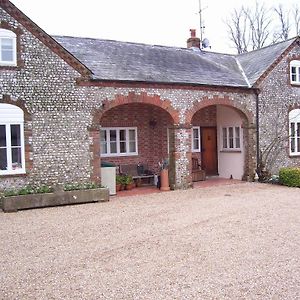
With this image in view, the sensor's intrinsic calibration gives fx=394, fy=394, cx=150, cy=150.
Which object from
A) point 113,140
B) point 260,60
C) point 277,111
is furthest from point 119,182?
point 260,60

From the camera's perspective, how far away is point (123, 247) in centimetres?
741

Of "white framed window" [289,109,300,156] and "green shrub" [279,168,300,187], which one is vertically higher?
"white framed window" [289,109,300,156]

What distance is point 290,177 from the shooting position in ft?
51.5

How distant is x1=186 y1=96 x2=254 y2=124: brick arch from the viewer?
15.3 m

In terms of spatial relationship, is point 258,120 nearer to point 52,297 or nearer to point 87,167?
point 87,167

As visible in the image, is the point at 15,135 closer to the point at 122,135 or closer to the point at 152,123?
the point at 122,135

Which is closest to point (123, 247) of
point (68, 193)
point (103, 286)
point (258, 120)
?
point (103, 286)

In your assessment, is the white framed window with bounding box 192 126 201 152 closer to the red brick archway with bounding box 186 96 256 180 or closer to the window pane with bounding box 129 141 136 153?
the red brick archway with bounding box 186 96 256 180

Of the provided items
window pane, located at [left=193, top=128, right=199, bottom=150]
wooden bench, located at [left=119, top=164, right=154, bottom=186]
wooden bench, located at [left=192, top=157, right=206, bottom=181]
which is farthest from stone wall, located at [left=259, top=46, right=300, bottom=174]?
wooden bench, located at [left=119, top=164, right=154, bottom=186]

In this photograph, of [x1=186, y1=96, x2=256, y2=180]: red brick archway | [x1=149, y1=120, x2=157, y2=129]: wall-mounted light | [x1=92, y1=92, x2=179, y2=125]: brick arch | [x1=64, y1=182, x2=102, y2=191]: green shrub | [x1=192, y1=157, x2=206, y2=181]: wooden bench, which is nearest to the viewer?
[x1=64, y1=182, x2=102, y2=191]: green shrub

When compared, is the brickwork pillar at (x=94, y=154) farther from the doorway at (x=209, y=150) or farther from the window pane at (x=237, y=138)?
the window pane at (x=237, y=138)

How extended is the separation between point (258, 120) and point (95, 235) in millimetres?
10736

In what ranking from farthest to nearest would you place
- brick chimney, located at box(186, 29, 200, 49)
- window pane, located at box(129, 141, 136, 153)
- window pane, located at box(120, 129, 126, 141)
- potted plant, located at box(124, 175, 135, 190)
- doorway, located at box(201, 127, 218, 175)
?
brick chimney, located at box(186, 29, 200, 49), doorway, located at box(201, 127, 218, 175), window pane, located at box(129, 141, 136, 153), window pane, located at box(120, 129, 126, 141), potted plant, located at box(124, 175, 135, 190)

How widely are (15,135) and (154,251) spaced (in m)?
7.26
